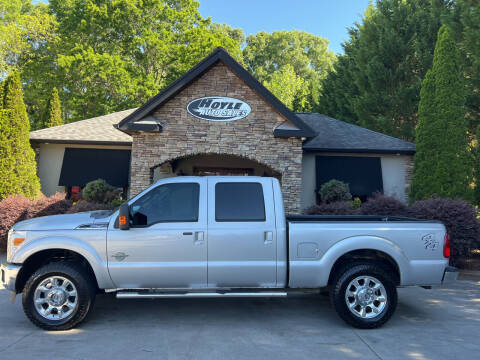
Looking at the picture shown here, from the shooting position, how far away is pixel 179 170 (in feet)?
50.0

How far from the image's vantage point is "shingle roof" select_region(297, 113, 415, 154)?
1454cm

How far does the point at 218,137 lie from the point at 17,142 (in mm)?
7025

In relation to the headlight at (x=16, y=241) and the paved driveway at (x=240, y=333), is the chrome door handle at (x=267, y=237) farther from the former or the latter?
the headlight at (x=16, y=241)

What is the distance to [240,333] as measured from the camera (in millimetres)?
4754

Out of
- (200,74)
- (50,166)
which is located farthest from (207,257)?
(50,166)

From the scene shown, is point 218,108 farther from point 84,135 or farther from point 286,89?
point 286,89

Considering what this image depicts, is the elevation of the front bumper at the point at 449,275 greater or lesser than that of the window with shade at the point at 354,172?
lesser

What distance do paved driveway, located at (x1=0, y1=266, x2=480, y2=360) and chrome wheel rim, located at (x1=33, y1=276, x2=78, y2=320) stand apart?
0.25 m

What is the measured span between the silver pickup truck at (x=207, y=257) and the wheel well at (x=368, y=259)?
0.05 m

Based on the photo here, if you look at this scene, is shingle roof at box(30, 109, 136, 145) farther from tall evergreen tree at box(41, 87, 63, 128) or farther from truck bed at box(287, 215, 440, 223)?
truck bed at box(287, 215, 440, 223)

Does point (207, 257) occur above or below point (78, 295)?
above

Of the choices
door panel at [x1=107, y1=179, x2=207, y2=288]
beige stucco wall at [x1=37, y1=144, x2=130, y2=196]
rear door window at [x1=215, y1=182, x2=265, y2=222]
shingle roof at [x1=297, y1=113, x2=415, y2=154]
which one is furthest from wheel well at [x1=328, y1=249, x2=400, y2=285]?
beige stucco wall at [x1=37, y1=144, x2=130, y2=196]

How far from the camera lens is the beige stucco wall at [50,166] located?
14906mm

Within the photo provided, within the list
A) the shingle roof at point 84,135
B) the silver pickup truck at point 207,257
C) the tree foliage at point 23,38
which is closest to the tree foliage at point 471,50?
the silver pickup truck at point 207,257
